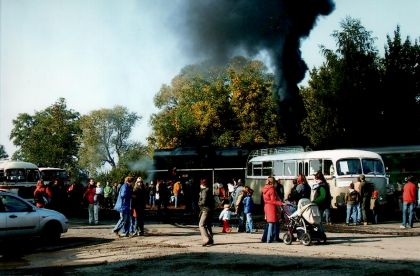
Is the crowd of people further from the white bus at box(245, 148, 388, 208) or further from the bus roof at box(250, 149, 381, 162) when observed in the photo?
the bus roof at box(250, 149, 381, 162)

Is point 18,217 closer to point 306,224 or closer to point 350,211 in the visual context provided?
point 306,224

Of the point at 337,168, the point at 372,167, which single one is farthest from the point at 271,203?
the point at 372,167

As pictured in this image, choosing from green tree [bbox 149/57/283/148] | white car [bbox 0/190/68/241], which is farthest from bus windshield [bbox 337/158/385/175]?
green tree [bbox 149/57/283/148]

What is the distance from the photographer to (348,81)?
42969mm

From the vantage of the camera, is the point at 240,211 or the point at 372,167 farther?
the point at 372,167

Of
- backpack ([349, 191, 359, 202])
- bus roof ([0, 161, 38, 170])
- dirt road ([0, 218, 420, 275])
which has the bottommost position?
dirt road ([0, 218, 420, 275])

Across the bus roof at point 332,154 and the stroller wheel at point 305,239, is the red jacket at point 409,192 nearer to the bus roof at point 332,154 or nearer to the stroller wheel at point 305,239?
the bus roof at point 332,154

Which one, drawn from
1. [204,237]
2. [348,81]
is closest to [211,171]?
[348,81]

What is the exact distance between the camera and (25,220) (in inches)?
606

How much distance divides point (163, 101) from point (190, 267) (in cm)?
6318

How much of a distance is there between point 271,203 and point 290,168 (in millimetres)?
11399

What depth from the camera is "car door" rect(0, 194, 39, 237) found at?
14977 millimetres

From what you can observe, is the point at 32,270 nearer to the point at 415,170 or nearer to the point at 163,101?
the point at 415,170

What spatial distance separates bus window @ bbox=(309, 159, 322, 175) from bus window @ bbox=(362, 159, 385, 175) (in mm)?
1907
